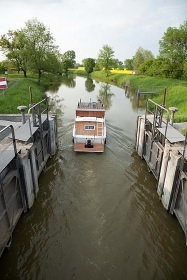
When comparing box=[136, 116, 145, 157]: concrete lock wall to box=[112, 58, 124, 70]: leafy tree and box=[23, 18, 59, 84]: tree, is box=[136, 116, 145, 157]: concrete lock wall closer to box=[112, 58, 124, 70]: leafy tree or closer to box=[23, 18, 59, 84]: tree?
box=[23, 18, 59, 84]: tree

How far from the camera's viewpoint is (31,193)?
912 centimetres

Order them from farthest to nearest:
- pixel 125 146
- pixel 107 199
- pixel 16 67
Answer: pixel 16 67, pixel 125 146, pixel 107 199

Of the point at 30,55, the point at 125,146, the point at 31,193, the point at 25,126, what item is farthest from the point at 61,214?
the point at 30,55

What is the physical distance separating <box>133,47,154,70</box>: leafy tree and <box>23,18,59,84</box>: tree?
36.5 meters

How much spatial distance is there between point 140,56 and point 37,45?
40025 millimetres

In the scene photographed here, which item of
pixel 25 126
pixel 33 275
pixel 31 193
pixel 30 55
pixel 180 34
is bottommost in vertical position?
pixel 33 275

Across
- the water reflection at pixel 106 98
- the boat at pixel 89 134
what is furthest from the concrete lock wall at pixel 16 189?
the water reflection at pixel 106 98

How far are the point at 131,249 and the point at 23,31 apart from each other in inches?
1839

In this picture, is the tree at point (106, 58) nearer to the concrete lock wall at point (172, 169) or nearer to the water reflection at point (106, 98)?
the water reflection at point (106, 98)

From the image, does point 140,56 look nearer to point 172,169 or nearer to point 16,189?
point 172,169

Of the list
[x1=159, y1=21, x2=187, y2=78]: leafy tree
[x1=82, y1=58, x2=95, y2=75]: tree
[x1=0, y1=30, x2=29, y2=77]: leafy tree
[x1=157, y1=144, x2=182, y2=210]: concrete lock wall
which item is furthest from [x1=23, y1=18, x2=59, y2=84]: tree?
[x1=82, y1=58, x2=95, y2=75]: tree

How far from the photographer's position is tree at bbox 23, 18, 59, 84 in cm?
4262

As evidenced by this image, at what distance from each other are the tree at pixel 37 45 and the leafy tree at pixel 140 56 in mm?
36470

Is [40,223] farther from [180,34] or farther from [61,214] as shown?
[180,34]
